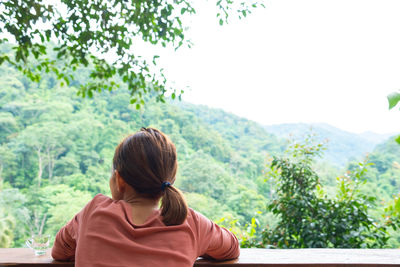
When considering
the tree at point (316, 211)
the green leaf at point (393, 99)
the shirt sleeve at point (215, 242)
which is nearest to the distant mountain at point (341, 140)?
the tree at point (316, 211)

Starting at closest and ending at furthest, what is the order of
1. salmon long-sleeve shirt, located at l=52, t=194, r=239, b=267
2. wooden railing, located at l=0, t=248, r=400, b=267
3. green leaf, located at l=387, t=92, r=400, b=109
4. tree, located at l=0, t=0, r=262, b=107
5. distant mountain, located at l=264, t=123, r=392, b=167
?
1. green leaf, located at l=387, t=92, r=400, b=109
2. salmon long-sleeve shirt, located at l=52, t=194, r=239, b=267
3. wooden railing, located at l=0, t=248, r=400, b=267
4. tree, located at l=0, t=0, r=262, b=107
5. distant mountain, located at l=264, t=123, r=392, b=167

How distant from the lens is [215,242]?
85 centimetres

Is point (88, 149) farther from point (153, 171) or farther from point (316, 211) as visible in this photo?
point (153, 171)

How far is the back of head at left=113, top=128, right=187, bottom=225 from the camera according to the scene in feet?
2.56

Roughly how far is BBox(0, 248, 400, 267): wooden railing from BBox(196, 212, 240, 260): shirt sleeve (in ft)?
0.07

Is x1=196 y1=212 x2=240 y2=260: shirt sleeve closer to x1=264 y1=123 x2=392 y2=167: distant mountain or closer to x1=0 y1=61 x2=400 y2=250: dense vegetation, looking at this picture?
x1=0 y1=61 x2=400 y2=250: dense vegetation

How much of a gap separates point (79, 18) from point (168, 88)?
25.6 inches

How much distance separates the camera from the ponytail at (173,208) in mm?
776

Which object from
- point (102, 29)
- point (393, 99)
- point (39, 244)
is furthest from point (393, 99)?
point (102, 29)

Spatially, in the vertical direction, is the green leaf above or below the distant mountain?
above

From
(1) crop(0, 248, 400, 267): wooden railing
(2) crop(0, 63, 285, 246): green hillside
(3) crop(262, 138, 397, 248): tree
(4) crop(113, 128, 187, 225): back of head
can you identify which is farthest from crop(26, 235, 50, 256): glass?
(2) crop(0, 63, 285, 246): green hillside

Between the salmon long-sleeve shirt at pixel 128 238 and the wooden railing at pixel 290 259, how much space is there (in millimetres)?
81

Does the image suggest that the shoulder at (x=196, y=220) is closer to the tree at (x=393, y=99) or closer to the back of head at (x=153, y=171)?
the back of head at (x=153, y=171)

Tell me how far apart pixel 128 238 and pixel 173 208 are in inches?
4.5
